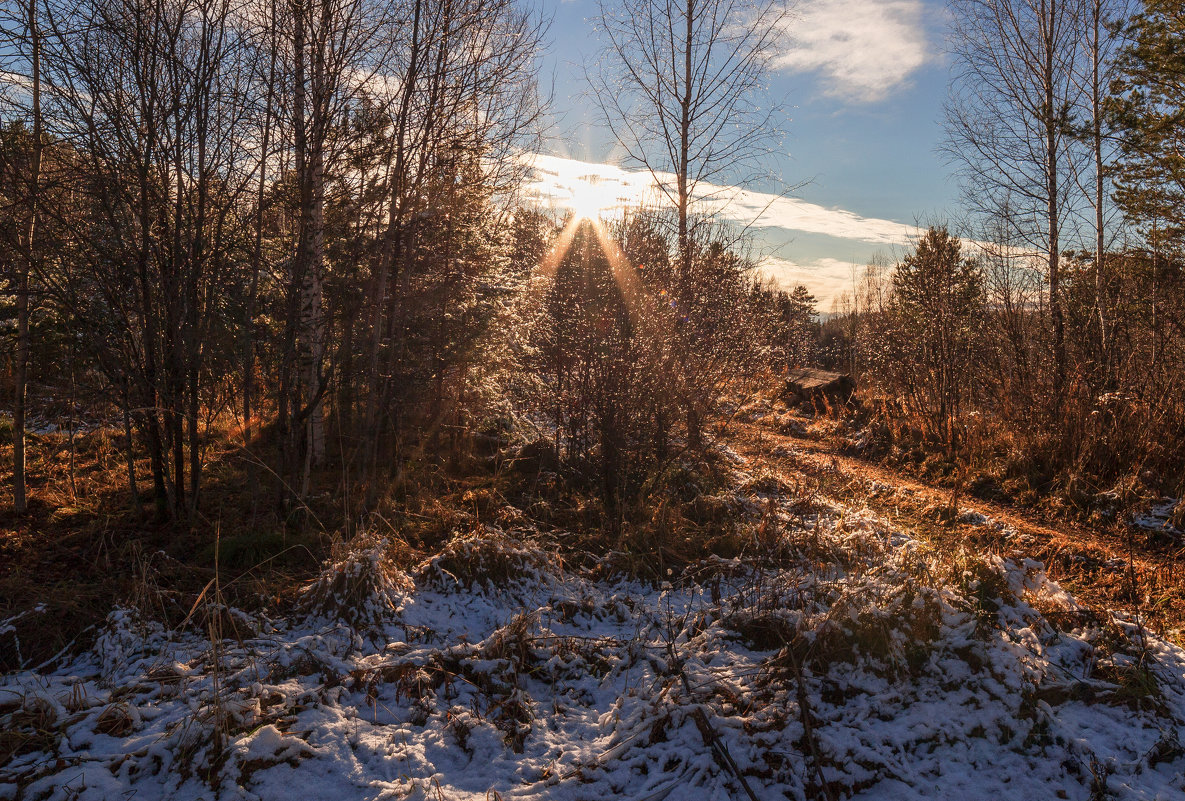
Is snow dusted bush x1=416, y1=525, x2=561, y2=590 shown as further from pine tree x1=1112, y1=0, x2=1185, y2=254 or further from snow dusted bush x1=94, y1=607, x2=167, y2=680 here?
pine tree x1=1112, y1=0, x2=1185, y2=254

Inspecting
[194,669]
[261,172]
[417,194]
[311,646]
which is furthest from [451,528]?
[261,172]

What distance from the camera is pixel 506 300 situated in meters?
9.41

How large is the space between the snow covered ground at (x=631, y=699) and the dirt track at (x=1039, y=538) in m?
1.11

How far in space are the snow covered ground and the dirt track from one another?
1114 mm

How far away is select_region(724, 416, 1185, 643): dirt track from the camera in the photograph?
4320mm

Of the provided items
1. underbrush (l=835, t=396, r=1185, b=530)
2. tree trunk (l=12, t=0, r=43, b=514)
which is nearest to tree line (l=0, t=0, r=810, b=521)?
tree trunk (l=12, t=0, r=43, b=514)

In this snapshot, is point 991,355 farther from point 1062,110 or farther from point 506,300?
point 506,300

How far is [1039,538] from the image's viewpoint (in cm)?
546

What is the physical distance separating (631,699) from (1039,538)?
443 centimetres

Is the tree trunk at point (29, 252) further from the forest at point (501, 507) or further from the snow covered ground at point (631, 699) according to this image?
the snow covered ground at point (631, 699)

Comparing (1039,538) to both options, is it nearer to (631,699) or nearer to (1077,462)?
(1077,462)

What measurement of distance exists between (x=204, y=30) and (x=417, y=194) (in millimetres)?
1854

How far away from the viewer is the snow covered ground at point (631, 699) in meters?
2.53

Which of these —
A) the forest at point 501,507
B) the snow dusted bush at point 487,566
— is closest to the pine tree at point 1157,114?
the forest at point 501,507
